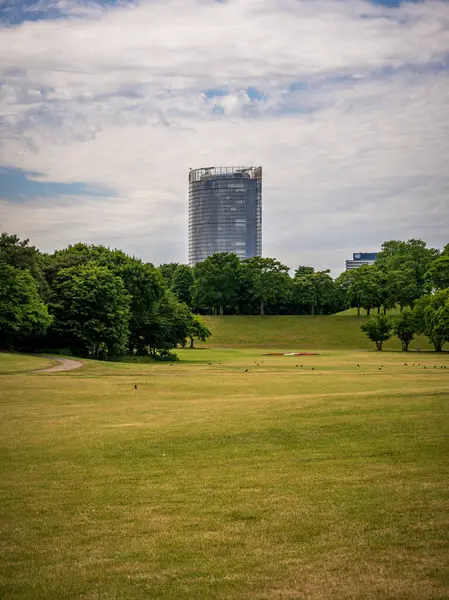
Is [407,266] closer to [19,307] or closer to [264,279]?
[264,279]

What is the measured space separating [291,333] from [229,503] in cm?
12063

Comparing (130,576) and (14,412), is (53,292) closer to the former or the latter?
(14,412)

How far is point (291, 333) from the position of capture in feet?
436

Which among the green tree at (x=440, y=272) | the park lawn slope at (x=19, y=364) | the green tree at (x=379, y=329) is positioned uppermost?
the green tree at (x=440, y=272)

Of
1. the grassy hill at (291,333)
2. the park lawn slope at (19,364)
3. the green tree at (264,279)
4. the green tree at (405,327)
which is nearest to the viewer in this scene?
the park lawn slope at (19,364)

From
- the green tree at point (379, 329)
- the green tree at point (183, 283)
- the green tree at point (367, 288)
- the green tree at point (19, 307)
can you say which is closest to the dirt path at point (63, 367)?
the green tree at point (19, 307)

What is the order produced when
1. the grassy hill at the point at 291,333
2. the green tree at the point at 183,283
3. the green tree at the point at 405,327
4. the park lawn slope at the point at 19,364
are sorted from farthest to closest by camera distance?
the green tree at the point at 183,283, the grassy hill at the point at 291,333, the green tree at the point at 405,327, the park lawn slope at the point at 19,364

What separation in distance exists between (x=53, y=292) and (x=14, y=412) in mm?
52529

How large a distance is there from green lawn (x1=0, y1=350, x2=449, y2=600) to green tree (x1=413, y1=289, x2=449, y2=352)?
7108cm

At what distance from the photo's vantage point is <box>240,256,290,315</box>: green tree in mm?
159250

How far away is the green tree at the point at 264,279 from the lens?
159250mm

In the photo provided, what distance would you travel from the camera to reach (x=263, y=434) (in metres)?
19.8

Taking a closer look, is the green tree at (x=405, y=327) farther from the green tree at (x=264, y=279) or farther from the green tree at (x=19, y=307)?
the green tree at (x=19, y=307)

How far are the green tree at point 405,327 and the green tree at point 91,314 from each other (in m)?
48.0
